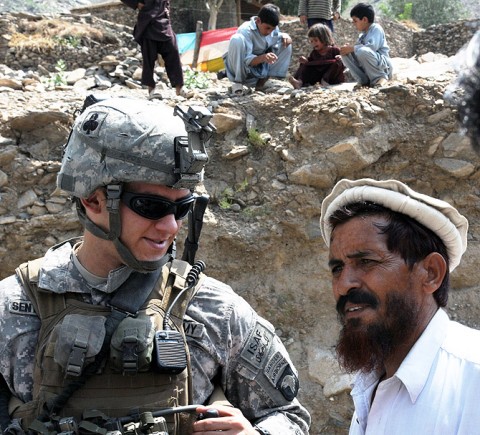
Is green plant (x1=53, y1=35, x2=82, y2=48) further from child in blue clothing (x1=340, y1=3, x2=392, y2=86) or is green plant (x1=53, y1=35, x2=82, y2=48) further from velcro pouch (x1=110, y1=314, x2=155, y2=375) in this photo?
velcro pouch (x1=110, y1=314, x2=155, y2=375)

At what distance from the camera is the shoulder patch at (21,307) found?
254 centimetres

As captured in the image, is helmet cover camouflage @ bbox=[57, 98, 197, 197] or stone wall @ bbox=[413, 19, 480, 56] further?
stone wall @ bbox=[413, 19, 480, 56]

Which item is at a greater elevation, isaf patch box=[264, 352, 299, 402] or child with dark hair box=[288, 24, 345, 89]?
isaf patch box=[264, 352, 299, 402]

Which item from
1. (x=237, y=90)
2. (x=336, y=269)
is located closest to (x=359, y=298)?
(x=336, y=269)

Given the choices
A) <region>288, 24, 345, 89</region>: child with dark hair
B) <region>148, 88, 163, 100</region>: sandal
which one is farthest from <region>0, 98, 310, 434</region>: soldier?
<region>288, 24, 345, 89</region>: child with dark hair

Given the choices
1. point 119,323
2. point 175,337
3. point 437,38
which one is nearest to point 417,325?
point 175,337

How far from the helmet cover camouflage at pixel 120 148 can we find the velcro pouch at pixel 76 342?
17.4 inches

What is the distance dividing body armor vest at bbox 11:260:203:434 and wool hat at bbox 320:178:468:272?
2.44ft

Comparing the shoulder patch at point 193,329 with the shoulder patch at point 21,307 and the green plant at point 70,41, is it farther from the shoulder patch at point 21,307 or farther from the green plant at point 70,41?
the green plant at point 70,41

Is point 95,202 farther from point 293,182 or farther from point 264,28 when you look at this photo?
point 264,28

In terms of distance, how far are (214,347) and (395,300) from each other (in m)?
0.62

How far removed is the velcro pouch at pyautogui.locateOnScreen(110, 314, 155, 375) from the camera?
2416mm

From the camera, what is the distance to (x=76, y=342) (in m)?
2.41

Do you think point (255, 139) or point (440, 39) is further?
point (440, 39)
